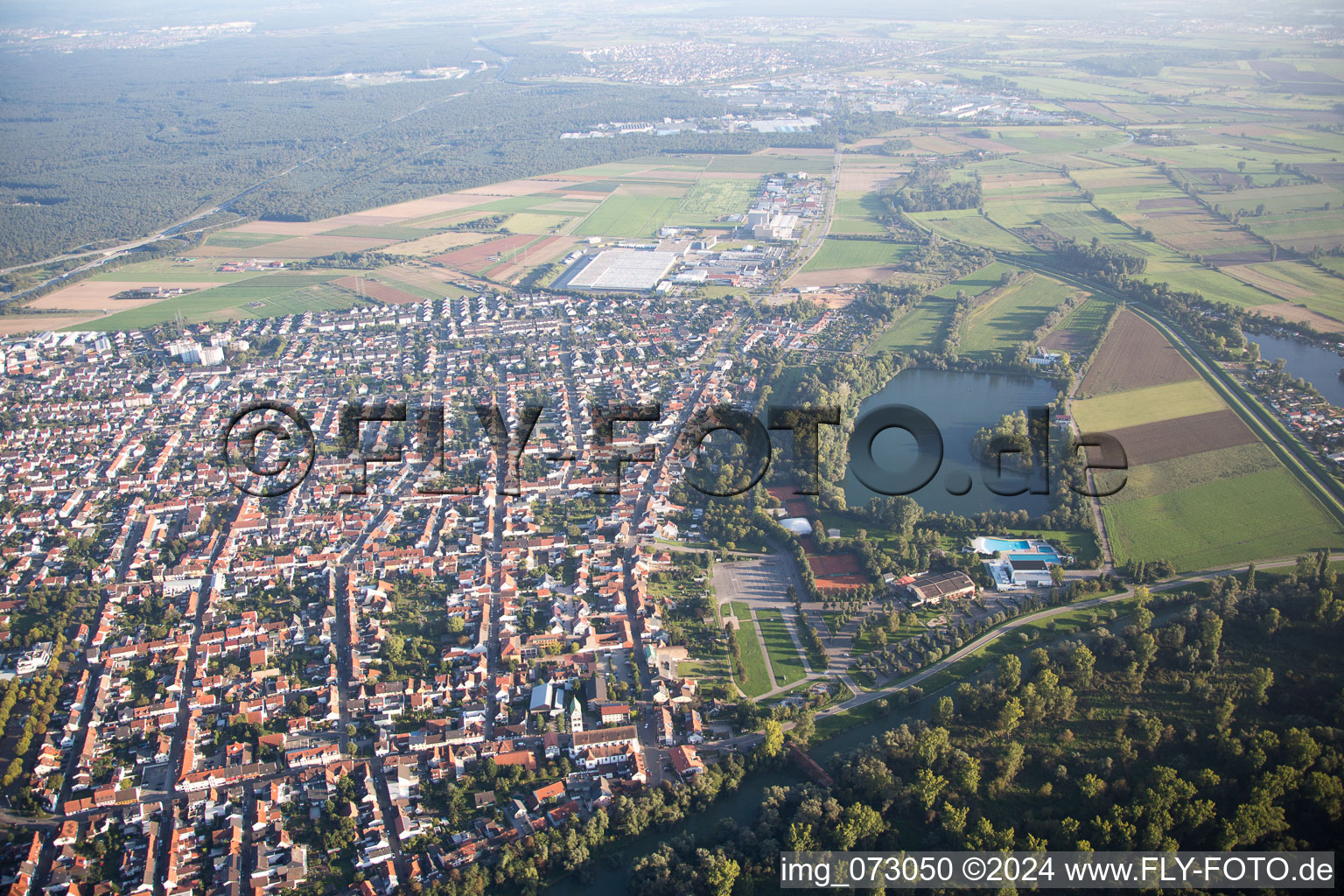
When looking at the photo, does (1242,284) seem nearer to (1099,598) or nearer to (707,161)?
(1099,598)

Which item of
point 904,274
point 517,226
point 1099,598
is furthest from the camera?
point 517,226

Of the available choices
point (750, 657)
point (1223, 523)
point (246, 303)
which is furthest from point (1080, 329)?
point (246, 303)

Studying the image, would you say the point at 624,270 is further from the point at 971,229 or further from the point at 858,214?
the point at 971,229

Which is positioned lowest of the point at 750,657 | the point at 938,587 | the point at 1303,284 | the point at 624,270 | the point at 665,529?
the point at 750,657

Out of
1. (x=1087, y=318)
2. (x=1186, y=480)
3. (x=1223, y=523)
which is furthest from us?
(x=1087, y=318)

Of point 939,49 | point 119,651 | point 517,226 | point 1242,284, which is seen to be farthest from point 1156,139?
point 119,651

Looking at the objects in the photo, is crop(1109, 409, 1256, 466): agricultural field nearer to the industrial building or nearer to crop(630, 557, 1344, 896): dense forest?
crop(630, 557, 1344, 896): dense forest
